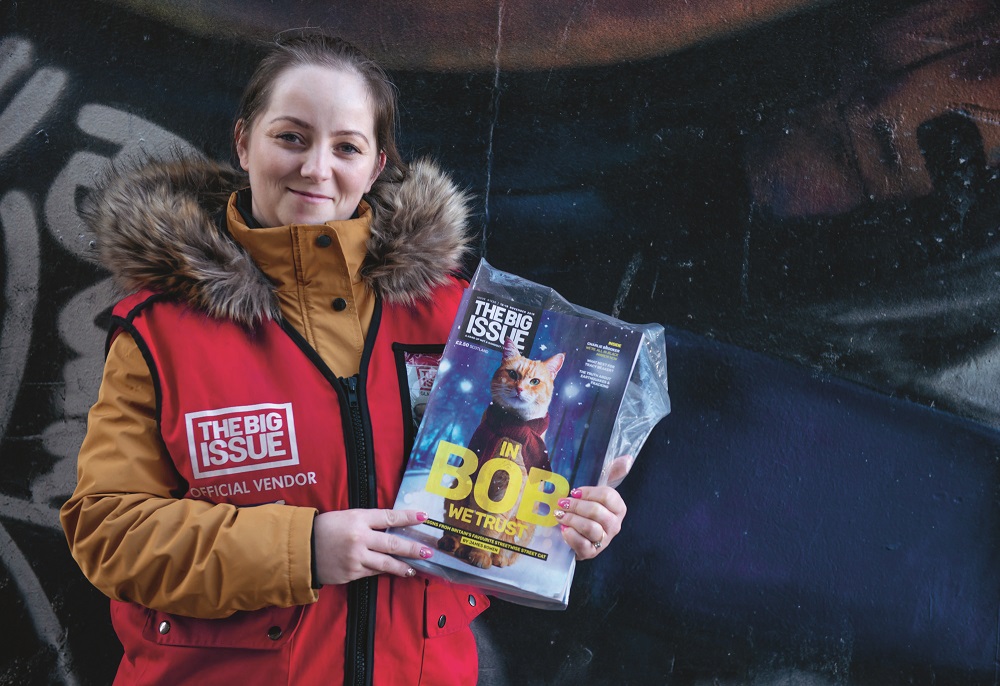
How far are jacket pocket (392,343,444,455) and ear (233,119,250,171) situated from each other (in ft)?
1.85

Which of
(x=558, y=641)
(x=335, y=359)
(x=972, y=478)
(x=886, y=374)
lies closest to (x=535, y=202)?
(x=335, y=359)

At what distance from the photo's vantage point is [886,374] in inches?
96.4

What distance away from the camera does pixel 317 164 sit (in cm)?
159

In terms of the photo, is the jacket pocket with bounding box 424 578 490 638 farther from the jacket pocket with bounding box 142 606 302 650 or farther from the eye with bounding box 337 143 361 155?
the eye with bounding box 337 143 361 155

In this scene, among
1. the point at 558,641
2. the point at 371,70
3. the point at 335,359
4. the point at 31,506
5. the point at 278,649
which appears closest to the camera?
the point at 278,649

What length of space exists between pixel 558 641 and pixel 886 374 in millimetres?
1395

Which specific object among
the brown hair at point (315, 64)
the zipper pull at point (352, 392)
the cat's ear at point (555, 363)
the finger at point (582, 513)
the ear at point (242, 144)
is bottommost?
the finger at point (582, 513)

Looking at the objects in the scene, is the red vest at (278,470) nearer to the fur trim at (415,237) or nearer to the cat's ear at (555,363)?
the fur trim at (415,237)

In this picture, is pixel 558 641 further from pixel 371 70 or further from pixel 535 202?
pixel 371 70

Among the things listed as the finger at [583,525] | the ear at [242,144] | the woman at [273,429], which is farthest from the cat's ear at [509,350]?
the ear at [242,144]

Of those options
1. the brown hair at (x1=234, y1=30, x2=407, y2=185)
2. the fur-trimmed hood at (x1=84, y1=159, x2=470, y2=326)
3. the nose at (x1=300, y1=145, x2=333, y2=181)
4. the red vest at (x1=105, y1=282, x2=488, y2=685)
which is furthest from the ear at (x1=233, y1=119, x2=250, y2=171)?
the red vest at (x1=105, y1=282, x2=488, y2=685)

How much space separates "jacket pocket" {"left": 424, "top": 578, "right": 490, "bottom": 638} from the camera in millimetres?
1600

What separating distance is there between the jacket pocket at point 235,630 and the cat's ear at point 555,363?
0.71 metres

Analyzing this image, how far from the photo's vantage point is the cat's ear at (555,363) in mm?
1621
